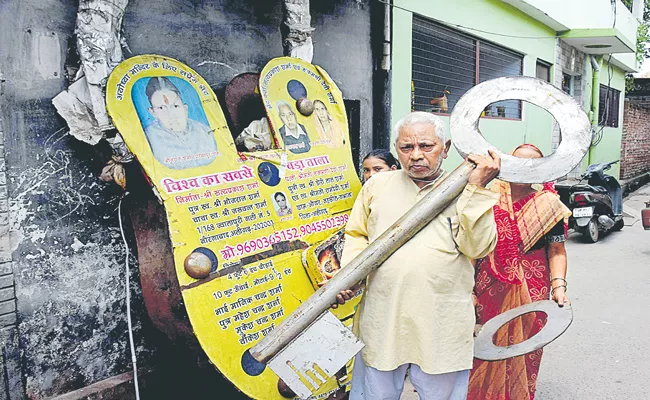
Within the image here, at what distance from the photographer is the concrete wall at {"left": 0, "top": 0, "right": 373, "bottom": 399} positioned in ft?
8.26

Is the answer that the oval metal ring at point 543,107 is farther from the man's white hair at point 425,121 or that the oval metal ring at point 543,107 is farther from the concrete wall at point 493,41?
the concrete wall at point 493,41

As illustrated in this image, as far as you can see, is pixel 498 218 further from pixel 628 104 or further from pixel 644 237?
pixel 628 104

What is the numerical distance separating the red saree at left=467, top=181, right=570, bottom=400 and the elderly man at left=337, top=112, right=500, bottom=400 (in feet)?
2.29

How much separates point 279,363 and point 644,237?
7.58m

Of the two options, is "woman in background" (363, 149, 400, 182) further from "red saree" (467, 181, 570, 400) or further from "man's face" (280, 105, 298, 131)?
"red saree" (467, 181, 570, 400)

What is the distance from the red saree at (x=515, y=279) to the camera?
8.18ft

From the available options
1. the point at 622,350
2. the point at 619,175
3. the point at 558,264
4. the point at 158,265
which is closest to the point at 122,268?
the point at 158,265

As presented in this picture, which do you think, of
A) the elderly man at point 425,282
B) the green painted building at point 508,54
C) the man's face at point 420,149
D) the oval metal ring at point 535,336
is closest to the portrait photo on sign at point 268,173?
the elderly man at point 425,282

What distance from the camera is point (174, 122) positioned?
253cm

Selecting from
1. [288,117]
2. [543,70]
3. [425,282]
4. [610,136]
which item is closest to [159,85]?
[288,117]

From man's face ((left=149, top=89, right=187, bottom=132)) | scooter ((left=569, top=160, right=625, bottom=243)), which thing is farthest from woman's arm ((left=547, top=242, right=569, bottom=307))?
scooter ((left=569, top=160, right=625, bottom=243))

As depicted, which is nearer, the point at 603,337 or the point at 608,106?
the point at 603,337

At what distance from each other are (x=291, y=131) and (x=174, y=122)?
2.45 feet

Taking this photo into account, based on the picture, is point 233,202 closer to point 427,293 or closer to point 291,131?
point 291,131
